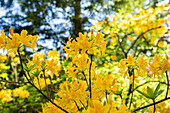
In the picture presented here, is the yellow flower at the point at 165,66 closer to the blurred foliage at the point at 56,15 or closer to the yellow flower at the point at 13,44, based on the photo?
the yellow flower at the point at 13,44

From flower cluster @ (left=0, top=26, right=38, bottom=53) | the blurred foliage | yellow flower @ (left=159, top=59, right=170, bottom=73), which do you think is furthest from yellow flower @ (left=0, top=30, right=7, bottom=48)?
the blurred foliage

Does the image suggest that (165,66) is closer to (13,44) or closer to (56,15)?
(13,44)

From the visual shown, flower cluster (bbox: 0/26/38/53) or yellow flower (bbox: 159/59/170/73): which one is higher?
flower cluster (bbox: 0/26/38/53)

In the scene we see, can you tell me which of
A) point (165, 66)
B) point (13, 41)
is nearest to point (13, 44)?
point (13, 41)

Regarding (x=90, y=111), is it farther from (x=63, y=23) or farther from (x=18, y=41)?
(x=63, y=23)

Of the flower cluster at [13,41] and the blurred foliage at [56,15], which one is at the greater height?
the blurred foliage at [56,15]

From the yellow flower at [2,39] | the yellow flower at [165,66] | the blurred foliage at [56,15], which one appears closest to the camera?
the yellow flower at [2,39]

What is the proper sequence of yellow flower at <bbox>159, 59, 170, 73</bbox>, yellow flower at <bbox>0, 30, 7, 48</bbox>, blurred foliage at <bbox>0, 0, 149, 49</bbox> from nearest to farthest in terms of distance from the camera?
yellow flower at <bbox>0, 30, 7, 48</bbox> → yellow flower at <bbox>159, 59, 170, 73</bbox> → blurred foliage at <bbox>0, 0, 149, 49</bbox>

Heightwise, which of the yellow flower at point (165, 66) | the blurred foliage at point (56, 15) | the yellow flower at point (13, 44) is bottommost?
the yellow flower at point (165, 66)

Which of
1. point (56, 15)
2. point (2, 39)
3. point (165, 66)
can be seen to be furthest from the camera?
point (56, 15)

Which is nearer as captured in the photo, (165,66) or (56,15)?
(165,66)

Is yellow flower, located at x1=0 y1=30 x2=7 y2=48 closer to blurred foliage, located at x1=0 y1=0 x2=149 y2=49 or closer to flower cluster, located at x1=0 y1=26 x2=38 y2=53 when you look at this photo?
flower cluster, located at x1=0 y1=26 x2=38 y2=53

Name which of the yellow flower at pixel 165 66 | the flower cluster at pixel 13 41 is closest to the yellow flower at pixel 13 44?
the flower cluster at pixel 13 41

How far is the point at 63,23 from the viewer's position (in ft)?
11.6
